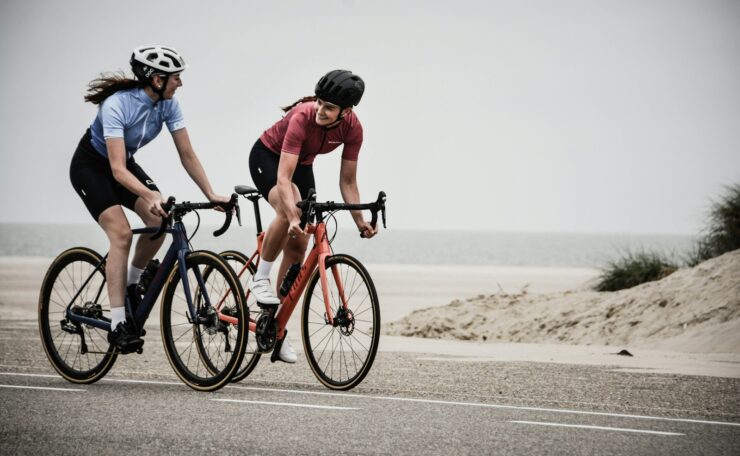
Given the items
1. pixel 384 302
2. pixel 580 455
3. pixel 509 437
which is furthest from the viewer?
pixel 384 302

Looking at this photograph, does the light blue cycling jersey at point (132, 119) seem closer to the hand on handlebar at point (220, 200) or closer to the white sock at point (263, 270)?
the hand on handlebar at point (220, 200)

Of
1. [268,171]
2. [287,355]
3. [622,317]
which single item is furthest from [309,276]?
[622,317]

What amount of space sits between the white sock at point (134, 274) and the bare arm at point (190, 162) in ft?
2.50

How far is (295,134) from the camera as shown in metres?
7.81

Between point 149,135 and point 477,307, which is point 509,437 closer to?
point 149,135

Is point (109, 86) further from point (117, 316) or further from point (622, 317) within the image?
point (622, 317)

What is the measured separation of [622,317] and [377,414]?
916cm

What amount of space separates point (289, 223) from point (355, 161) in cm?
83

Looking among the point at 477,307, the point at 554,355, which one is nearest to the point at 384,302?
the point at 477,307

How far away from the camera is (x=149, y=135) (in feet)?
25.8

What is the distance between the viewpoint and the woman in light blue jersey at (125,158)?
24.7ft

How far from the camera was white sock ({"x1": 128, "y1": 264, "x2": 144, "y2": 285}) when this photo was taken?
26.0 ft

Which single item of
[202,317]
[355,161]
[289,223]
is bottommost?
[202,317]

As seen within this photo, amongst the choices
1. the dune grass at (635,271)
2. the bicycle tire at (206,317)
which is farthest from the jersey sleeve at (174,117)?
the dune grass at (635,271)
